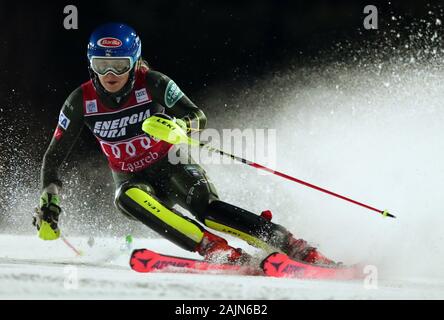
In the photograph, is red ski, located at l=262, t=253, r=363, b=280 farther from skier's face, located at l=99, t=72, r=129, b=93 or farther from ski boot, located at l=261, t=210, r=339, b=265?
skier's face, located at l=99, t=72, r=129, b=93

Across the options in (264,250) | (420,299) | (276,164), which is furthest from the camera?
(276,164)

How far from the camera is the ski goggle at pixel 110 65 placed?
131 inches

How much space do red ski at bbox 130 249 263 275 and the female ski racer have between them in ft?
0.19

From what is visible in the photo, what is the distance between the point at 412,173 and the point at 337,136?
96 centimetres

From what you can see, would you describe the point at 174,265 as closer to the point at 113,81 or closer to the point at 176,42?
the point at 113,81

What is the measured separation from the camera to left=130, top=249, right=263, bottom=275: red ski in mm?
3088

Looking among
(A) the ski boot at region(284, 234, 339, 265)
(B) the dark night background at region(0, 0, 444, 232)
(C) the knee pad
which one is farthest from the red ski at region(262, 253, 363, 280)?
(B) the dark night background at region(0, 0, 444, 232)

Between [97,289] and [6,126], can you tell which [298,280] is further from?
[6,126]

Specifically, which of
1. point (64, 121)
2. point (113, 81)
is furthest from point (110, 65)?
point (64, 121)

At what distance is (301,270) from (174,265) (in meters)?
0.65

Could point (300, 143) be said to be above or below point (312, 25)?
below

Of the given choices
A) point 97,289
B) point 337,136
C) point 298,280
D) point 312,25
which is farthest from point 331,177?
point 97,289

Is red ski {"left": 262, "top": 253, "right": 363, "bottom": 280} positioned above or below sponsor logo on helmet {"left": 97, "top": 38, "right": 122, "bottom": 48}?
below

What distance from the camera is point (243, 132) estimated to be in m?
5.60
